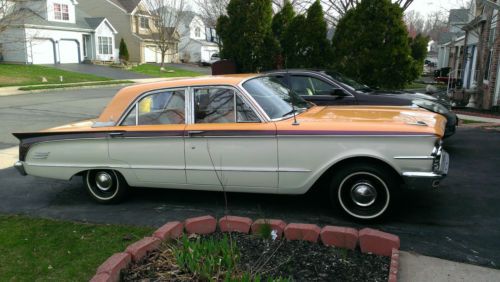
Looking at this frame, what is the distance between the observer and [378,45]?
1185 centimetres

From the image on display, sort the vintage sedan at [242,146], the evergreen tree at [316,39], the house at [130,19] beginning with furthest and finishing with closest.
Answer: the house at [130,19]
the evergreen tree at [316,39]
the vintage sedan at [242,146]

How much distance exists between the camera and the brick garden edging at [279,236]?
3.44m

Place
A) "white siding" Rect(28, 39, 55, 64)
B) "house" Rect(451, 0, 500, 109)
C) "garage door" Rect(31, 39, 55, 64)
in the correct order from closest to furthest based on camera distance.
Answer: "house" Rect(451, 0, 500, 109), "white siding" Rect(28, 39, 55, 64), "garage door" Rect(31, 39, 55, 64)

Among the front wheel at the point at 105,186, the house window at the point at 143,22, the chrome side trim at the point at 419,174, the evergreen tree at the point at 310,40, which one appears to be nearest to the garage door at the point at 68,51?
the house window at the point at 143,22

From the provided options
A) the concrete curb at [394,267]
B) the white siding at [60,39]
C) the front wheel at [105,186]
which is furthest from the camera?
the white siding at [60,39]

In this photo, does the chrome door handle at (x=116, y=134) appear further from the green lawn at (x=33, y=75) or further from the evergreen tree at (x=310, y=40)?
the green lawn at (x=33, y=75)

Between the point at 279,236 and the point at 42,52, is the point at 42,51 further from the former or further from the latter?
the point at 279,236

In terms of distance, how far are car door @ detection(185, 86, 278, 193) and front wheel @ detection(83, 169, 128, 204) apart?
1.02 metres

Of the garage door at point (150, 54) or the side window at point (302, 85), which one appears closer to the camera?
the side window at point (302, 85)

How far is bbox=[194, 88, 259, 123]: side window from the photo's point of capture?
16.1 feet

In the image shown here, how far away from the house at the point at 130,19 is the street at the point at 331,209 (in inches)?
1742

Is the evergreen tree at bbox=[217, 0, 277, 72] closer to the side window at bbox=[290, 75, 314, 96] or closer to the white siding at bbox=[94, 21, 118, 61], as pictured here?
the side window at bbox=[290, 75, 314, 96]

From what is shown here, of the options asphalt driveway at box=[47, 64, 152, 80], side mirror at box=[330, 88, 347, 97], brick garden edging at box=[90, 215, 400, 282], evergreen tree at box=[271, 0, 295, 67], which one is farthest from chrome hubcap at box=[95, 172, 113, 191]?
asphalt driveway at box=[47, 64, 152, 80]

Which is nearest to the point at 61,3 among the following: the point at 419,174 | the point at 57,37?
the point at 57,37
